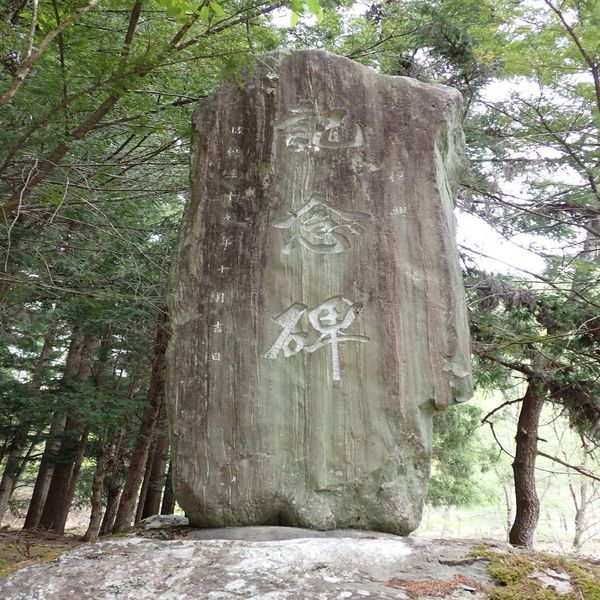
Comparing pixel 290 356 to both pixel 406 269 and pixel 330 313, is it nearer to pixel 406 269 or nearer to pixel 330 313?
pixel 330 313

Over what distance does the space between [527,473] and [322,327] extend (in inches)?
191

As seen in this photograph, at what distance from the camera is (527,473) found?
294 inches

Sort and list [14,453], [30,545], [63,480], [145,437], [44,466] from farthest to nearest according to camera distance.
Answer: [63,480] < [44,466] < [14,453] < [30,545] < [145,437]

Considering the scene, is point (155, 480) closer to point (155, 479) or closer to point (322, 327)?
point (155, 479)

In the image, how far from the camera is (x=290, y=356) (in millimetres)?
4027

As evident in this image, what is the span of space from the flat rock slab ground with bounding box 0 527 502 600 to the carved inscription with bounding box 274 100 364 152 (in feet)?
9.38

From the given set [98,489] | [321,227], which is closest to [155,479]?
[98,489]

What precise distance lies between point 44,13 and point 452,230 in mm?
3232

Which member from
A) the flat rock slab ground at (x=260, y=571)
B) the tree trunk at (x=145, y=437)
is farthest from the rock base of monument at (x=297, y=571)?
the tree trunk at (x=145, y=437)

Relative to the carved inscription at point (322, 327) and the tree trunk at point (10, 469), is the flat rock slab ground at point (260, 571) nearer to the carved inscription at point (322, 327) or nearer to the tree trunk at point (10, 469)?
the carved inscription at point (322, 327)

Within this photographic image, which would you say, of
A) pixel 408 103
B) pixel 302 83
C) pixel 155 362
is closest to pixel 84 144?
pixel 302 83

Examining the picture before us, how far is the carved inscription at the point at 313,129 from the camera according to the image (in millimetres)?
4543

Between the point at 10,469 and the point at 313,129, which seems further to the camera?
the point at 10,469

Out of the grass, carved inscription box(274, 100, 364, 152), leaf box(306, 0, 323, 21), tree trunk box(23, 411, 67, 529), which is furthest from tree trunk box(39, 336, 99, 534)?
leaf box(306, 0, 323, 21)
